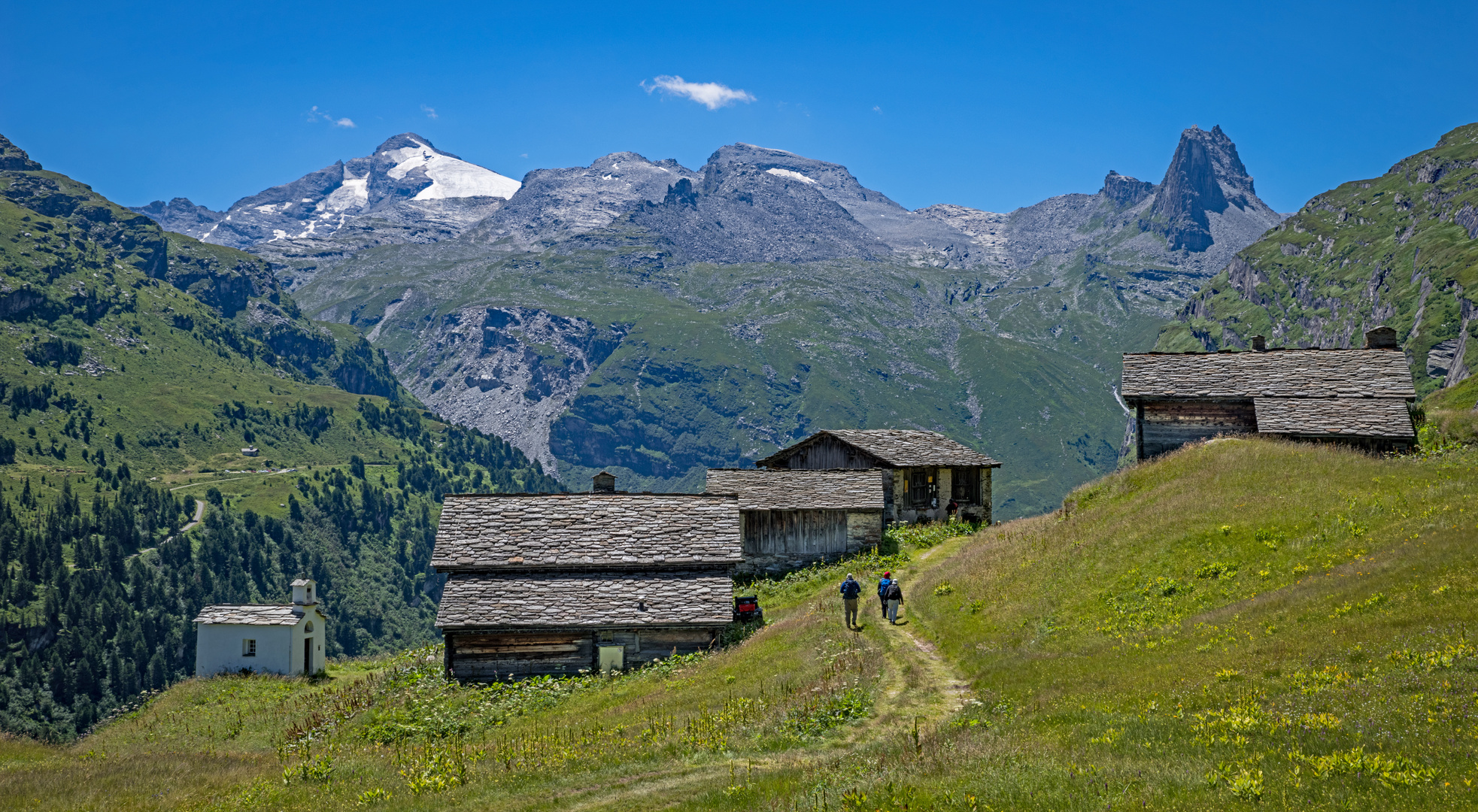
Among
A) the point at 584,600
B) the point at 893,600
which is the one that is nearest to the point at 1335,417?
the point at 893,600

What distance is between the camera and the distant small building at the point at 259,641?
6975cm

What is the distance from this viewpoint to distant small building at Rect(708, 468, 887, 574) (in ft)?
190

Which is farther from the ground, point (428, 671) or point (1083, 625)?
point (1083, 625)

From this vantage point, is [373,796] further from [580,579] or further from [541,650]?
[580,579]

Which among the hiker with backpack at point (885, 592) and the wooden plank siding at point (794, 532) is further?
the wooden plank siding at point (794, 532)

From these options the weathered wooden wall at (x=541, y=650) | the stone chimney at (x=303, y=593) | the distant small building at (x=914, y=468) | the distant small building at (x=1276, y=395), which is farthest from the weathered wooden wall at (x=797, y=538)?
the stone chimney at (x=303, y=593)

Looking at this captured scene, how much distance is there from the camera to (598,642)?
142 ft

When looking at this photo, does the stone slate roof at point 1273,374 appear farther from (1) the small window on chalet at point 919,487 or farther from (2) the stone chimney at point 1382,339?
(1) the small window on chalet at point 919,487

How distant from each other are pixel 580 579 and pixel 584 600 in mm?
1602

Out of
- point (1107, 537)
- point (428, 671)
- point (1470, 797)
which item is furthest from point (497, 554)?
point (1470, 797)

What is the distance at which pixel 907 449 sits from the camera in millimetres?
68312

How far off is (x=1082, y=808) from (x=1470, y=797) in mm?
5012

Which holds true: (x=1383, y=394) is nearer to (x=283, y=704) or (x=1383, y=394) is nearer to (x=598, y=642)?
(x=598, y=642)

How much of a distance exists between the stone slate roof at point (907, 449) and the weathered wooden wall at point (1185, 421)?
1293 cm
